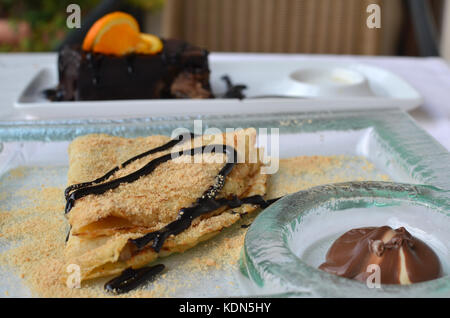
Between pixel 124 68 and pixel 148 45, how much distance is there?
4.6 inches

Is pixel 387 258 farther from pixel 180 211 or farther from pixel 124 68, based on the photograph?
pixel 124 68

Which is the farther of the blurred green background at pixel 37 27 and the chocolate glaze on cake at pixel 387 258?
the blurred green background at pixel 37 27

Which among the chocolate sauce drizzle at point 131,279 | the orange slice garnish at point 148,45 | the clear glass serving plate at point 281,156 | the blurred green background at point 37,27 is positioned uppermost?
the orange slice garnish at point 148,45

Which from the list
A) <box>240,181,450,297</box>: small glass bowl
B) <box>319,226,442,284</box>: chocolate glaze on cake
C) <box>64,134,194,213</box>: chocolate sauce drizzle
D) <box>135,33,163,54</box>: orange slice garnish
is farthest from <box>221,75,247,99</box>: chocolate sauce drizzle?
<box>319,226,442,284</box>: chocolate glaze on cake

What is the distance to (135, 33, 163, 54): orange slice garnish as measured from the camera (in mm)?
1562

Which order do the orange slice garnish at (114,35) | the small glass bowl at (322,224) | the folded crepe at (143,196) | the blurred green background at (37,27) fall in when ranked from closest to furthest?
the small glass bowl at (322,224)
the folded crepe at (143,196)
the orange slice garnish at (114,35)
the blurred green background at (37,27)

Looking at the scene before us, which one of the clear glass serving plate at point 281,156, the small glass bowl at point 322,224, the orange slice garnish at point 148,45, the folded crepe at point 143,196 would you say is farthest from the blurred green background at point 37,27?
the small glass bowl at point 322,224

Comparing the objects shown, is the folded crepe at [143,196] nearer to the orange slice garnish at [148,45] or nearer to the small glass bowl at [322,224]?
the small glass bowl at [322,224]

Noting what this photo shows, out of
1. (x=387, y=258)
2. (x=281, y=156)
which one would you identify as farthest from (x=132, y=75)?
(x=387, y=258)

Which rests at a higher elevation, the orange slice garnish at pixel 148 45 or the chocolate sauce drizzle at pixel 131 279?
the orange slice garnish at pixel 148 45

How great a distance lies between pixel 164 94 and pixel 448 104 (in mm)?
812

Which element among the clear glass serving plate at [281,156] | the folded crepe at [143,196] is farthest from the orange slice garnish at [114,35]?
the folded crepe at [143,196]

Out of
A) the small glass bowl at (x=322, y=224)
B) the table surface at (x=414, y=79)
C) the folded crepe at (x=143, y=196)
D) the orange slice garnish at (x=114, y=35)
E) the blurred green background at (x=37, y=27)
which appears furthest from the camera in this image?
the blurred green background at (x=37, y=27)

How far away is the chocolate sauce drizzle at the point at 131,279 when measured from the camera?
0.69 metres
